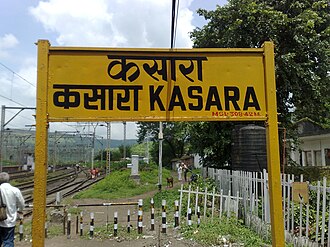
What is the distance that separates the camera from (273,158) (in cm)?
342

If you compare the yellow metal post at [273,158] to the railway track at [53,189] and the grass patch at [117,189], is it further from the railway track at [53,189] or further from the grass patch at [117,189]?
the grass patch at [117,189]

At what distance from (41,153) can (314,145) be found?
23932 mm

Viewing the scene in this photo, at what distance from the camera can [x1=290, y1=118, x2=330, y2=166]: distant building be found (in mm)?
21938

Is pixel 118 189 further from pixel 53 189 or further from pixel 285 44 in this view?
pixel 285 44

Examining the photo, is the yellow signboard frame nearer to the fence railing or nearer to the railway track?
the fence railing

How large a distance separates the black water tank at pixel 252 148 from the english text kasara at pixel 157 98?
30.1 ft

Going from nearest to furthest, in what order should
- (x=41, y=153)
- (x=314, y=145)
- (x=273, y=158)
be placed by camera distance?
(x=41, y=153) → (x=273, y=158) → (x=314, y=145)

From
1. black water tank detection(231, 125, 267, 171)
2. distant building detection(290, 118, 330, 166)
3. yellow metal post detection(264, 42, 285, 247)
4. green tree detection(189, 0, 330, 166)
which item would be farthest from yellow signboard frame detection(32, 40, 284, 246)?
distant building detection(290, 118, 330, 166)

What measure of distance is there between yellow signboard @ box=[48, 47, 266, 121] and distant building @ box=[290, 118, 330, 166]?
18754 mm

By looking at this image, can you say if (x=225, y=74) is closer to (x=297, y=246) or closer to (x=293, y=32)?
(x=297, y=246)

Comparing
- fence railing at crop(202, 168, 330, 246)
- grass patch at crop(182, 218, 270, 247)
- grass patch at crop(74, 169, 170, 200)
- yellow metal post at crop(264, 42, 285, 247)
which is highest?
yellow metal post at crop(264, 42, 285, 247)

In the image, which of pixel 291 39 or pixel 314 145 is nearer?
pixel 291 39

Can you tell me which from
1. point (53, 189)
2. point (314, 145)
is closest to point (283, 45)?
point (314, 145)

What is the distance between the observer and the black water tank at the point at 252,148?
12.3 metres
